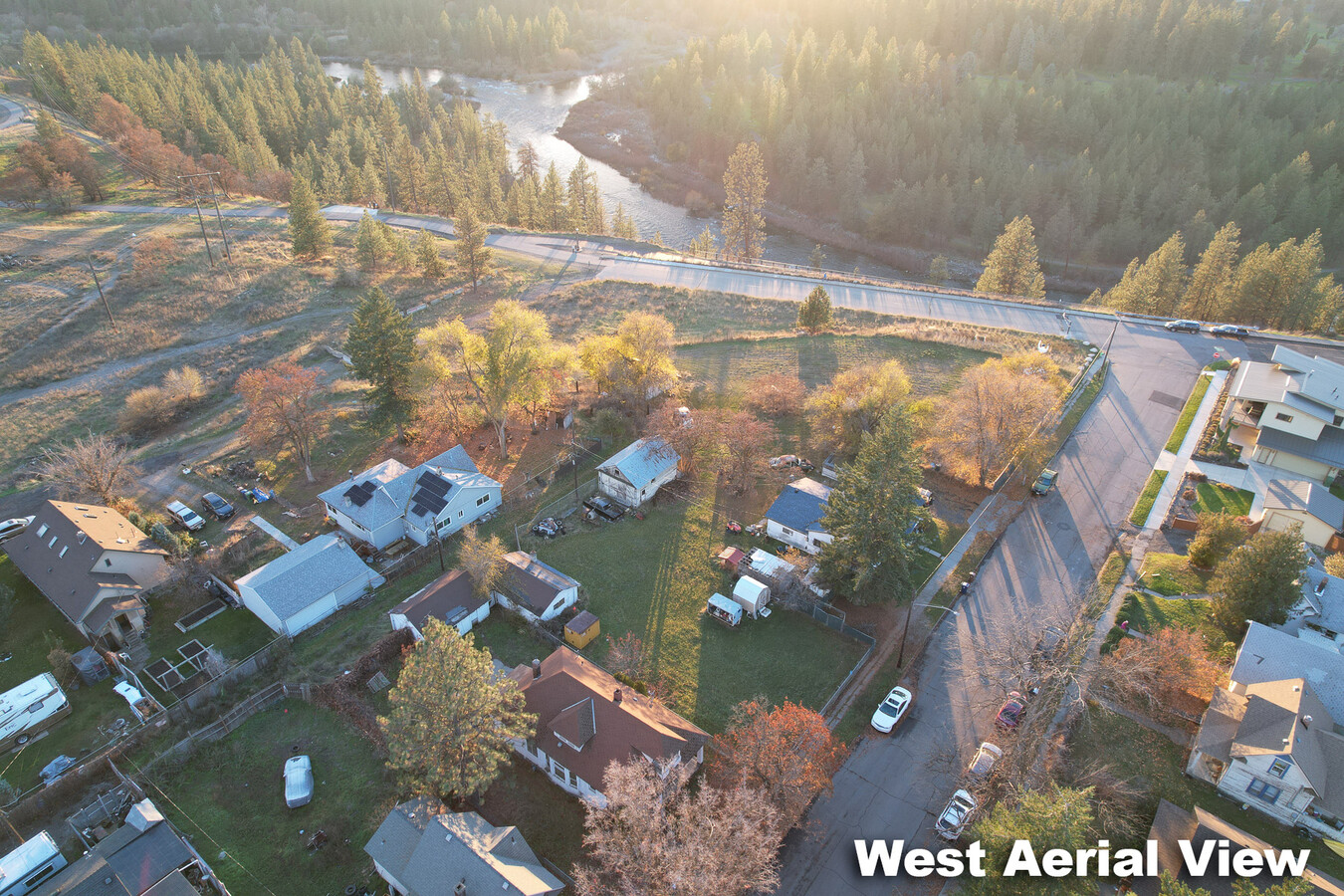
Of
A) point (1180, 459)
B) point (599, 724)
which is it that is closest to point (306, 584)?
point (599, 724)

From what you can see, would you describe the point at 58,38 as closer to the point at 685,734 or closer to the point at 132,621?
the point at 132,621

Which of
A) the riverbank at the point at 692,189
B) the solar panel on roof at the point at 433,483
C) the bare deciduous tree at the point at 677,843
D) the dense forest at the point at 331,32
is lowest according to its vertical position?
the riverbank at the point at 692,189

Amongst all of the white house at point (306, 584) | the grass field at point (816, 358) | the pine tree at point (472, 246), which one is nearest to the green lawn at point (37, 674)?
the white house at point (306, 584)

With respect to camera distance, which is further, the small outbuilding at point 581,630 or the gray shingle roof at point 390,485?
the gray shingle roof at point 390,485

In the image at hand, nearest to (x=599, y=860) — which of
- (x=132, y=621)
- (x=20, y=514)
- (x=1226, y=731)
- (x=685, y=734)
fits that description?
(x=685, y=734)

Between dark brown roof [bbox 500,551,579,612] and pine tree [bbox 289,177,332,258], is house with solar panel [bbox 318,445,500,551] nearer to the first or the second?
dark brown roof [bbox 500,551,579,612]

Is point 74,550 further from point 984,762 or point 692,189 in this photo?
point 692,189

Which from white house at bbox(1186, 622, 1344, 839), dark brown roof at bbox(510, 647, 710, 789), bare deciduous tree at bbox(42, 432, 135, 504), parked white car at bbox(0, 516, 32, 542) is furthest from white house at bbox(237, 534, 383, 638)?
white house at bbox(1186, 622, 1344, 839)

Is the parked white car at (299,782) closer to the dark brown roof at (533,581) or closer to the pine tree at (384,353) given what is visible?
the dark brown roof at (533,581)
